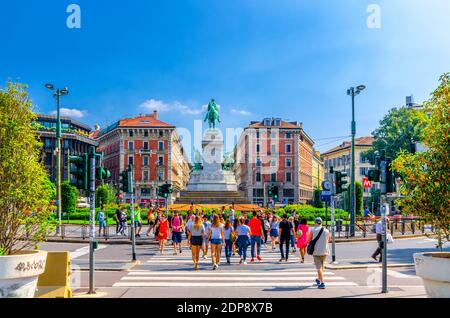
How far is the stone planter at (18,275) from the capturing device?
6.89m

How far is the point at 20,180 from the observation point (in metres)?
7.90

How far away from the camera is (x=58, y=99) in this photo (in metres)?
30.8

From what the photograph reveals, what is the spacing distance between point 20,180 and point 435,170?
644 cm

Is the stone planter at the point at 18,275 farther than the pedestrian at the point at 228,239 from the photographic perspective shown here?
No

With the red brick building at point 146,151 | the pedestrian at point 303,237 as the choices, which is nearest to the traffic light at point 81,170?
the pedestrian at point 303,237

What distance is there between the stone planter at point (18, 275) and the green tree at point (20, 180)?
2.37 ft

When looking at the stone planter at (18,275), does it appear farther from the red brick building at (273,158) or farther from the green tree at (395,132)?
the red brick building at (273,158)

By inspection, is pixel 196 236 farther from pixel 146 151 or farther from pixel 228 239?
→ pixel 146 151

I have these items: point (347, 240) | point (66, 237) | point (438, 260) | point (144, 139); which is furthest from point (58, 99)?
point (144, 139)

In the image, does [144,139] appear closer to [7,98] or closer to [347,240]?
[347,240]

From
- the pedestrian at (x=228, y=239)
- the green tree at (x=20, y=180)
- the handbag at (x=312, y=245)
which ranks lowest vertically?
the pedestrian at (x=228, y=239)

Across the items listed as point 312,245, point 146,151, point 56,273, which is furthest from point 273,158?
point 56,273

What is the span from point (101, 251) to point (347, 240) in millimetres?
13264

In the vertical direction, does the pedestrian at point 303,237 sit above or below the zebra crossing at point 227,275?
above
